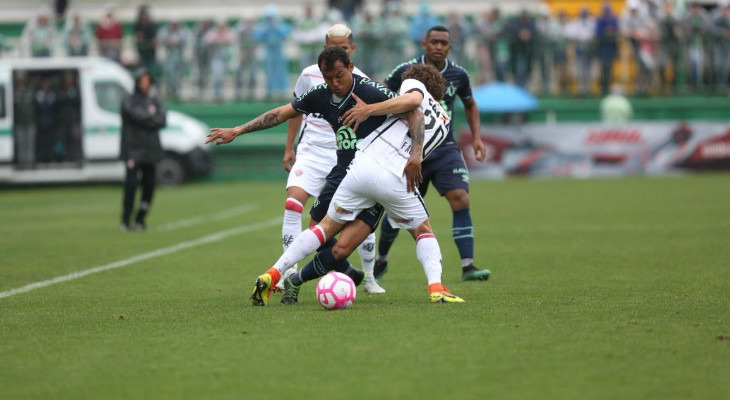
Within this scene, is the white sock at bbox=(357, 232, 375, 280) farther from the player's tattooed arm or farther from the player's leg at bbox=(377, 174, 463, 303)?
the player's tattooed arm

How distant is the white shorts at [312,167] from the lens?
9305mm

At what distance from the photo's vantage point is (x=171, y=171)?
86.9 feet

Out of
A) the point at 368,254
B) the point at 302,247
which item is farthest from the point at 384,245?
the point at 302,247

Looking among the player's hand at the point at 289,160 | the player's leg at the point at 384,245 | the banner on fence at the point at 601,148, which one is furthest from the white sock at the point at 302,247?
the banner on fence at the point at 601,148

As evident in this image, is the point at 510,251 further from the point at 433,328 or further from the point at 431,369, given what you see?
the point at 431,369

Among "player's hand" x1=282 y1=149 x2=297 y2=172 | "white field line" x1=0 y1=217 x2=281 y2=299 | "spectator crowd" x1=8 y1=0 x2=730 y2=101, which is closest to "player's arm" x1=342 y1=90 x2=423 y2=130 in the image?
"player's hand" x1=282 y1=149 x2=297 y2=172

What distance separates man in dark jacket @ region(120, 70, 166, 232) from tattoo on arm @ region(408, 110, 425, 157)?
8616 millimetres

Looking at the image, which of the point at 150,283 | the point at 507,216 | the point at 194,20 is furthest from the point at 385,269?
the point at 194,20

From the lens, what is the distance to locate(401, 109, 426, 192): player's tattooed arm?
25.0 ft

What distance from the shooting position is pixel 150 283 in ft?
32.2

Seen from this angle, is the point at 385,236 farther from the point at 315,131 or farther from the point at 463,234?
the point at 315,131

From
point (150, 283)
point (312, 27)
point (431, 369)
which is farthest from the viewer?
point (312, 27)

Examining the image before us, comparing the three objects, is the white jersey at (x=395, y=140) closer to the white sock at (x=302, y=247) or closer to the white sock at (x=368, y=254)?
→ the white sock at (x=302, y=247)

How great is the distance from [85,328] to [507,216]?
10.6m
